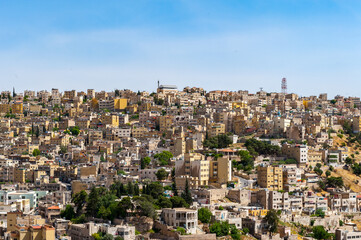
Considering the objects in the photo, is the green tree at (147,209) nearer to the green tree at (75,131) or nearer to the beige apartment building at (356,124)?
the green tree at (75,131)

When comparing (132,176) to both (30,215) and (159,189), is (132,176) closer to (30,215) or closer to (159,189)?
(159,189)

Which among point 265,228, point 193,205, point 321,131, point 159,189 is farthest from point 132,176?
point 321,131

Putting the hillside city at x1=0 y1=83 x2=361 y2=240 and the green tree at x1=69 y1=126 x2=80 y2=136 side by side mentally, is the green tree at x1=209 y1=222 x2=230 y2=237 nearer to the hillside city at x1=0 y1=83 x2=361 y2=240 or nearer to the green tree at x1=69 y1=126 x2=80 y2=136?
the hillside city at x1=0 y1=83 x2=361 y2=240

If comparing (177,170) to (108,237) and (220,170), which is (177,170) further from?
(108,237)

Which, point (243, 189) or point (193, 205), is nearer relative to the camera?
point (193, 205)

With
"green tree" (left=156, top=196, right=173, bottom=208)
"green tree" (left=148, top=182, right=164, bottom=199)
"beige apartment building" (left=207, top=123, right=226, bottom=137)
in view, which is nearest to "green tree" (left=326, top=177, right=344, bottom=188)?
"green tree" (left=148, top=182, right=164, bottom=199)
